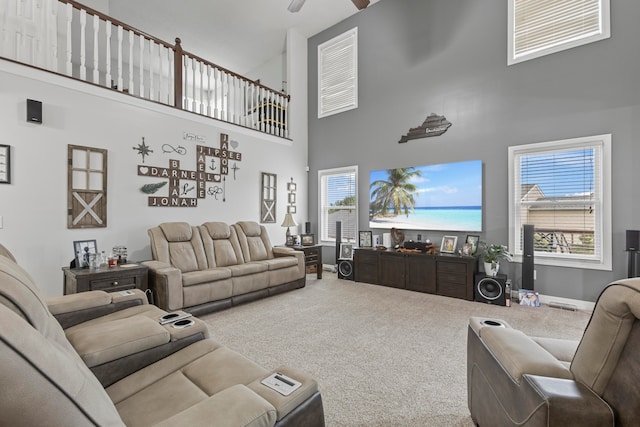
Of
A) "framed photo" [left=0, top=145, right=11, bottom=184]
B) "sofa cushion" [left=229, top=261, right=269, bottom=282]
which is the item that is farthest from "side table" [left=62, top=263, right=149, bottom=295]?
"framed photo" [left=0, top=145, right=11, bottom=184]

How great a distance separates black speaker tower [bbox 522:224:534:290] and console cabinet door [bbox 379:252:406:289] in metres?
1.65

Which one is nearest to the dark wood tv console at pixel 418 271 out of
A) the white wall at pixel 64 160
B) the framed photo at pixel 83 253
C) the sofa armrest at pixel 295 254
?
the sofa armrest at pixel 295 254

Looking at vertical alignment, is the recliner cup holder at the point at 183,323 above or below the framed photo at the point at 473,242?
below

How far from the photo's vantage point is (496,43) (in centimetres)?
450

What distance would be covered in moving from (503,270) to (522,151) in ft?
5.78

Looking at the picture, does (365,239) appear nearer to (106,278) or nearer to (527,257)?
(527,257)

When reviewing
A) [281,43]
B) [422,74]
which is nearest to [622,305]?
[422,74]

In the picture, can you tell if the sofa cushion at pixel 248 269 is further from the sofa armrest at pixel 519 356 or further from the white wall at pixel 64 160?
the sofa armrest at pixel 519 356

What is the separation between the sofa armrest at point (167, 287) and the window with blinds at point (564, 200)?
4.58 m

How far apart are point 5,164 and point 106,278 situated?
1.67 m

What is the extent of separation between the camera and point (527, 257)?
3.98m

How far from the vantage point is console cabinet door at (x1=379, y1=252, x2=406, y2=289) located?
194 inches

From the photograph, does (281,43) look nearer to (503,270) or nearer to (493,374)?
(503,270)

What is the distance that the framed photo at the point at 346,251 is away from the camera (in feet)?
18.5
